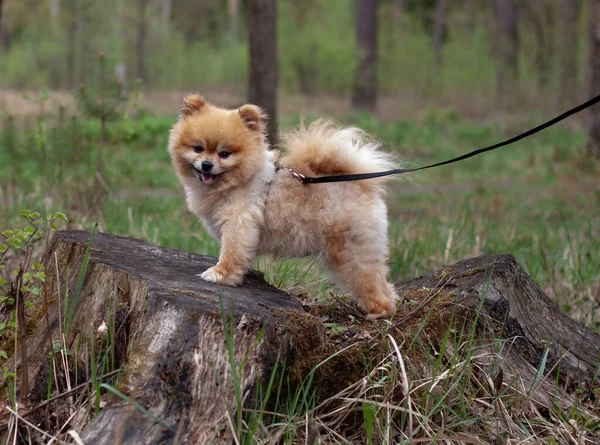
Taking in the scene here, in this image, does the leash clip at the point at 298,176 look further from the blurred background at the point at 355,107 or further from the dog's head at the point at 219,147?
the blurred background at the point at 355,107

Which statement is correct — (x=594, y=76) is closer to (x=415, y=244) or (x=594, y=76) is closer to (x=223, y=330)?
(x=415, y=244)

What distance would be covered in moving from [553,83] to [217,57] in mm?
11789

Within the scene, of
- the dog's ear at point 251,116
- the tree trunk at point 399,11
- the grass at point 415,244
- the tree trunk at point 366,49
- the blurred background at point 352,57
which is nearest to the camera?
the grass at point 415,244

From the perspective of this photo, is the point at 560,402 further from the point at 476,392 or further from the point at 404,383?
the point at 404,383

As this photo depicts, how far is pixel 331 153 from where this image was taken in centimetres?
373

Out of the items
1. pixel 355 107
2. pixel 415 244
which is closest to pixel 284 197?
pixel 415 244

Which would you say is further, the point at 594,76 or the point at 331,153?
the point at 594,76

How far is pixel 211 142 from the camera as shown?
3.69m

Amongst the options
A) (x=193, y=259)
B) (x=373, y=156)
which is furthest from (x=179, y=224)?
(x=373, y=156)

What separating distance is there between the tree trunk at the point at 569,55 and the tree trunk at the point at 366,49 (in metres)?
5.60

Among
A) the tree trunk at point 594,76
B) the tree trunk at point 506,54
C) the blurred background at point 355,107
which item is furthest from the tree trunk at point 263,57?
the tree trunk at point 506,54

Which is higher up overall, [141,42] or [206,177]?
[141,42]

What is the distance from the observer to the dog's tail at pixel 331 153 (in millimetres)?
3738

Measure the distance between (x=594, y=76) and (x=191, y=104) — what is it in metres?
7.75
